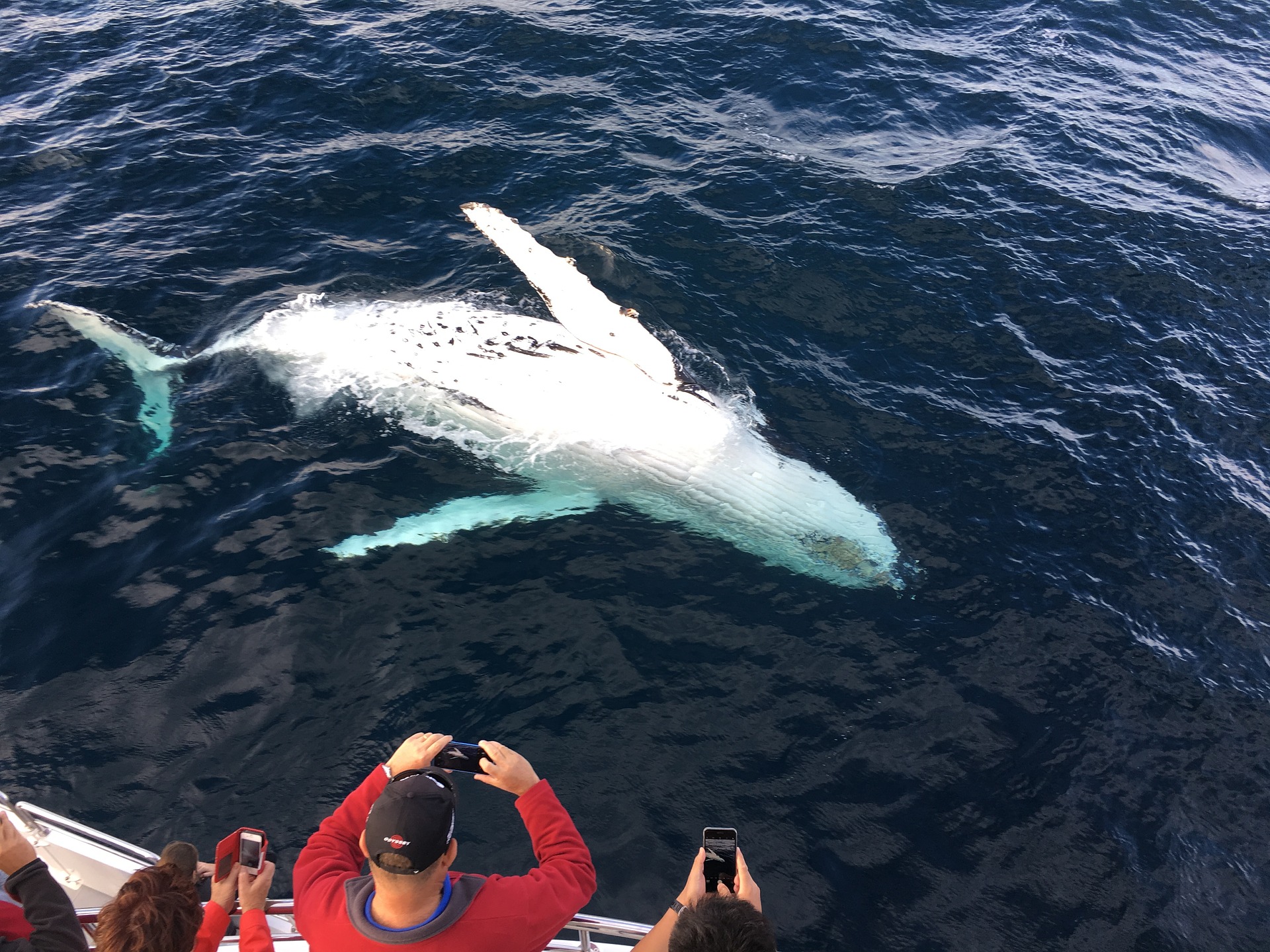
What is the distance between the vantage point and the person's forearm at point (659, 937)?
4461 millimetres

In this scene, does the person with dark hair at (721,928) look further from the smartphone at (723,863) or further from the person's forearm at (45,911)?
the person's forearm at (45,911)

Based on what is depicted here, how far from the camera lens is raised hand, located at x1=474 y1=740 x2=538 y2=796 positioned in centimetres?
465

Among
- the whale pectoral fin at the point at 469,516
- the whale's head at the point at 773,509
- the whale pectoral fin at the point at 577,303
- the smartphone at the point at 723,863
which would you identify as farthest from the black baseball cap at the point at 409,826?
the whale pectoral fin at the point at 577,303

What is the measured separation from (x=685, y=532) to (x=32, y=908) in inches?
326

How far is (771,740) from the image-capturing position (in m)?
9.04

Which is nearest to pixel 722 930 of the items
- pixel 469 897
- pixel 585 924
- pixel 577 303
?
pixel 469 897

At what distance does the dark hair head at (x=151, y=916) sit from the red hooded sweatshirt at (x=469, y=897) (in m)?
0.53

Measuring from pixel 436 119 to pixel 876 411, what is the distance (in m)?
12.5

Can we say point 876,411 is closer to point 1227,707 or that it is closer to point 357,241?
point 1227,707

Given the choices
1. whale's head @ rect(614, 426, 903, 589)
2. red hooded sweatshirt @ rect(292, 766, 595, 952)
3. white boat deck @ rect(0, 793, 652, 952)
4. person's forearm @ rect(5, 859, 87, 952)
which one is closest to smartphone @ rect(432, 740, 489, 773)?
red hooded sweatshirt @ rect(292, 766, 595, 952)

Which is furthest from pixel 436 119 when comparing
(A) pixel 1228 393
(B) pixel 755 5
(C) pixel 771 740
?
(A) pixel 1228 393

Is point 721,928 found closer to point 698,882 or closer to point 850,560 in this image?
point 698,882

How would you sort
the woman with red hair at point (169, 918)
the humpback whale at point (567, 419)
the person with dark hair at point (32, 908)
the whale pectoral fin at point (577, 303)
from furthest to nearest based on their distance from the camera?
the whale pectoral fin at point (577, 303), the humpback whale at point (567, 419), the person with dark hair at point (32, 908), the woman with red hair at point (169, 918)

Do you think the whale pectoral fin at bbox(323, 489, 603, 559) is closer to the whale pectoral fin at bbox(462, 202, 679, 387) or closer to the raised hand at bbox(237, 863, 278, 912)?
the whale pectoral fin at bbox(462, 202, 679, 387)
